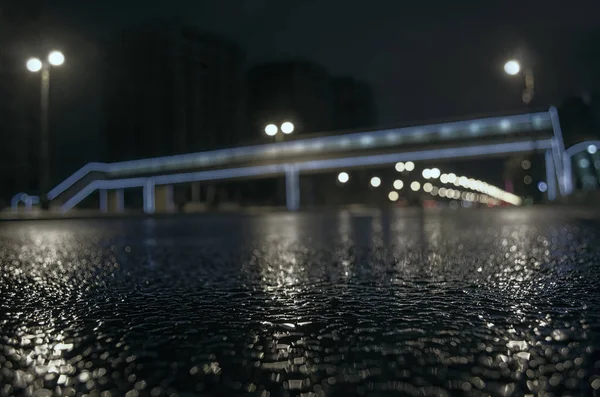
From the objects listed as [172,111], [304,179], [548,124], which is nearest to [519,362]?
[548,124]

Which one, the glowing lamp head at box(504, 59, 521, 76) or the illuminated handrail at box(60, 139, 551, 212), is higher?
the illuminated handrail at box(60, 139, 551, 212)

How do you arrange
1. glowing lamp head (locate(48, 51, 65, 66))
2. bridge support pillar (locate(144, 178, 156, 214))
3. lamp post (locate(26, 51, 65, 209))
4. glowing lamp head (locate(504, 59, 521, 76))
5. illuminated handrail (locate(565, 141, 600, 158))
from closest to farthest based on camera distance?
glowing lamp head (locate(48, 51, 65, 66)) → lamp post (locate(26, 51, 65, 209)) → glowing lamp head (locate(504, 59, 521, 76)) → illuminated handrail (locate(565, 141, 600, 158)) → bridge support pillar (locate(144, 178, 156, 214))

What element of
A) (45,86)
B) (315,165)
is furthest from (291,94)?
(45,86)

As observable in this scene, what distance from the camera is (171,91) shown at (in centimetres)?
10750

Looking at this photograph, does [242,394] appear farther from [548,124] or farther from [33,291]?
[548,124]

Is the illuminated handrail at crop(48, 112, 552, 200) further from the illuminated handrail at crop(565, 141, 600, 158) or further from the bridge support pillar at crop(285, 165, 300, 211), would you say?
the illuminated handrail at crop(565, 141, 600, 158)

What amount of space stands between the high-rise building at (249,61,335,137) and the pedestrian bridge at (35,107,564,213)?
5575 centimetres

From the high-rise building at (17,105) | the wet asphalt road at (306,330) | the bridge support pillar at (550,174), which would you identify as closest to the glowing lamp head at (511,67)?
the bridge support pillar at (550,174)

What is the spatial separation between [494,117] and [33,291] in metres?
60.2

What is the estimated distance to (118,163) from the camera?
8931cm

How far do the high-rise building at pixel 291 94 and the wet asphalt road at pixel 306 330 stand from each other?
135372 millimetres

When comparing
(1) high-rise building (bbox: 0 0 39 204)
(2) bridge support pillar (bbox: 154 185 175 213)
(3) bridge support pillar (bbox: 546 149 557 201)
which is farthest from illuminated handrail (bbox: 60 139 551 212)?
(1) high-rise building (bbox: 0 0 39 204)

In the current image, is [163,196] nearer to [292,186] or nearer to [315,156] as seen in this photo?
[292,186]

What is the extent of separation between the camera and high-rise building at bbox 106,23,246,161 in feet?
345
